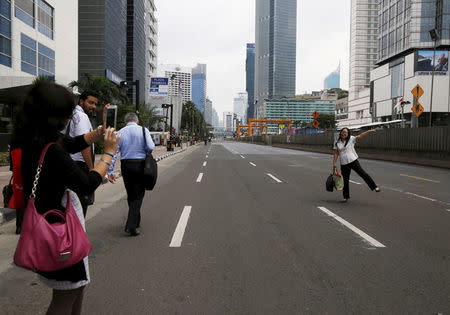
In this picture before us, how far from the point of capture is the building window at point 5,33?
1121 inches

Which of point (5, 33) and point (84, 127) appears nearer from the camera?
point (84, 127)

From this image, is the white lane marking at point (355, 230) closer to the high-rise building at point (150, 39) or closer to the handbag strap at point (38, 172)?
the handbag strap at point (38, 172)

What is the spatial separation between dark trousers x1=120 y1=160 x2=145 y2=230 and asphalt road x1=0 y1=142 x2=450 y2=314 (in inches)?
11.9

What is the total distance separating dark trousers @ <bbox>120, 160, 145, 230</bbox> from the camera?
5.75 m

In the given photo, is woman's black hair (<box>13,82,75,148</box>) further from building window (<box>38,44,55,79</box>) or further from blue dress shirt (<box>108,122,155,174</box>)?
building window (<box>38,44,55,79</box>)

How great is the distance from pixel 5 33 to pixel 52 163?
1279 inches

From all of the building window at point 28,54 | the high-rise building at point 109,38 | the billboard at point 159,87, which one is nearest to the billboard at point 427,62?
the billboard at point 159,87

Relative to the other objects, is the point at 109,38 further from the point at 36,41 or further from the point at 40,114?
the point at 40,114

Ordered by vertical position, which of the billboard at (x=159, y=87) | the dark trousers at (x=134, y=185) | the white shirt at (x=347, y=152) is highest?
the billboard at (x=159, y=87)

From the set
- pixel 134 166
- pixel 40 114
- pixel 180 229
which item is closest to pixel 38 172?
pixel 40 114

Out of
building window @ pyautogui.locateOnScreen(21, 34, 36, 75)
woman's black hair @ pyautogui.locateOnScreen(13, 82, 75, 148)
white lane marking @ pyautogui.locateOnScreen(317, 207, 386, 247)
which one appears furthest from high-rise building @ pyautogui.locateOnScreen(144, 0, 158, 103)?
woman's black hair @ pyautogui.locateOnScreen(13, 82, 75, 148)

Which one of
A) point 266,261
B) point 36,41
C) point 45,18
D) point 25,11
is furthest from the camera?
point 45,18

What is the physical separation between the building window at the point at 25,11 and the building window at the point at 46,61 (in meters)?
2.62

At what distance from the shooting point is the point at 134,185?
229 inches
